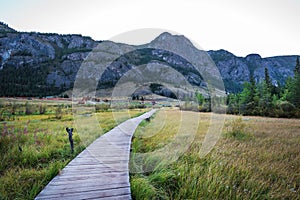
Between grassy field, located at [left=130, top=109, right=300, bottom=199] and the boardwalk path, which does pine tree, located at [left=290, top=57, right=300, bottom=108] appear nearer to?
grassy field, located at [left=130, top=109, right=300, bottom=199]

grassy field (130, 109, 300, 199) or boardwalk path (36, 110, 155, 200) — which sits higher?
boardwalk path (36, 110, 155, 200)

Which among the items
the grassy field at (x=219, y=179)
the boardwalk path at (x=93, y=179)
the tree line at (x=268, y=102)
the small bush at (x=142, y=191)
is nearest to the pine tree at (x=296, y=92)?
the tree line at (x=268, y=102)

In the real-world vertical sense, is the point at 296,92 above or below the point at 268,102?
above

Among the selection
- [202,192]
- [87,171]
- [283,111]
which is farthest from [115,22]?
[283,111]

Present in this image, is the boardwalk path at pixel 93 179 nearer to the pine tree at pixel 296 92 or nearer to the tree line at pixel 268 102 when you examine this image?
the tree line at pixel 268 102

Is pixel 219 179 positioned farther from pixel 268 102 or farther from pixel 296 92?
pixel 296 92

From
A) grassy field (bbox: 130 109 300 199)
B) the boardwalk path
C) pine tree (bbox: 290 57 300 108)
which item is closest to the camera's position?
the boardwalk path

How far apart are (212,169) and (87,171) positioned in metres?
3.14

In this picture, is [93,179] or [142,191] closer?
[142,191]

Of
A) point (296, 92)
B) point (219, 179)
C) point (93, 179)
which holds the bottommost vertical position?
point (219, 179)

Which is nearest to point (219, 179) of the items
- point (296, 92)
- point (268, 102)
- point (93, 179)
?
point (93, 179)

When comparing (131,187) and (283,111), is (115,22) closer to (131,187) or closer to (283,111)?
(131,187)

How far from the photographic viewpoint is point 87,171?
13.9 feet

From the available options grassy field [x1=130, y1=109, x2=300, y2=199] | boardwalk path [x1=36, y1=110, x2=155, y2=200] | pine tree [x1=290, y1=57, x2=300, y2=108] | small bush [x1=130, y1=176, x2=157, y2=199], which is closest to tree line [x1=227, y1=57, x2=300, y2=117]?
pine tree [x1=290, y1=57, x2=300, y2=108]
